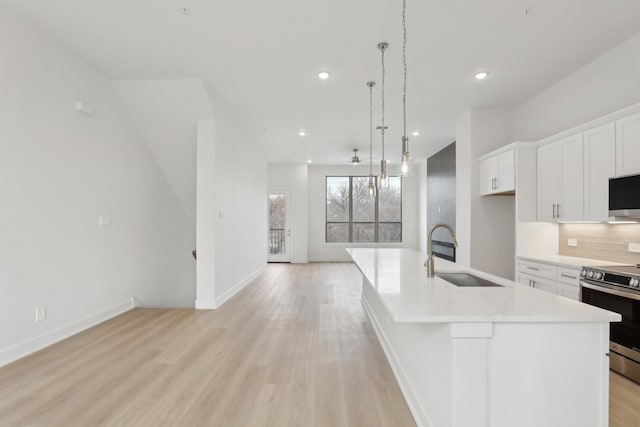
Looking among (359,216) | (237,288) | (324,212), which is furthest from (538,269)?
(324,212)

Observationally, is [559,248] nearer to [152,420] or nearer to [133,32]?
[152,420]

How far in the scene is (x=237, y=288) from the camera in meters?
5.40

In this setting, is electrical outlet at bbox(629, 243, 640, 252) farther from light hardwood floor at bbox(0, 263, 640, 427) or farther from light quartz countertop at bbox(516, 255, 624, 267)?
light hardwood floor at bbox(0, 263, 640, 427)

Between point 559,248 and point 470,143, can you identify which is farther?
point 470,143

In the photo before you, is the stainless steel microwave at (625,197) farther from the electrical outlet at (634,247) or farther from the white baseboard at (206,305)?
the white baseboard at (206,305)

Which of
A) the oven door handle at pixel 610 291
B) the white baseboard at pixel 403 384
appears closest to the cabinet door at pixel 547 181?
the oven door handle at pixel 610 291

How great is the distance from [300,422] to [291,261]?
7.25 meters

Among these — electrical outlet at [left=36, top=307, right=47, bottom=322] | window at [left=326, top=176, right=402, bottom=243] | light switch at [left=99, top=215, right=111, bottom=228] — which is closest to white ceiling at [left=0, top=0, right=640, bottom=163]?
light switch at [left=99, top=215, right=111, bottom=228]

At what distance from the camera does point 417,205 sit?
378 inches

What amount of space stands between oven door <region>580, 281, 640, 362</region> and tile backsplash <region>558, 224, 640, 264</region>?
69cm

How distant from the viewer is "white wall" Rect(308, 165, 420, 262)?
953cm

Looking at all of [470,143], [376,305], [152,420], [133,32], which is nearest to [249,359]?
[152,420]

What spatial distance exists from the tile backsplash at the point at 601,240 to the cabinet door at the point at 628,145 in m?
0.70

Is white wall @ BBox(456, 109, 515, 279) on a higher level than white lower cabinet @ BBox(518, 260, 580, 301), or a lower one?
higher
